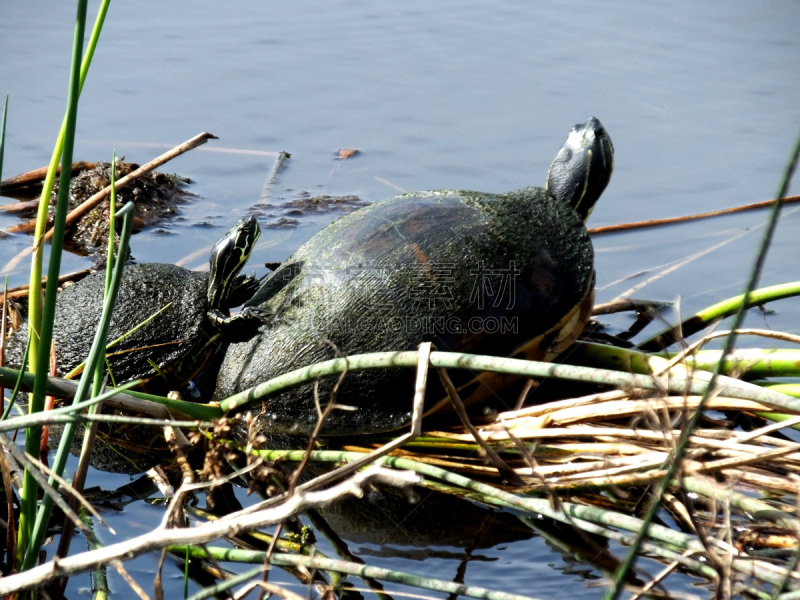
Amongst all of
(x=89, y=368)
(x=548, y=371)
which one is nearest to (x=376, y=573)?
(x=548, y=371)

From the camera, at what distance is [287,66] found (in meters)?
7.26

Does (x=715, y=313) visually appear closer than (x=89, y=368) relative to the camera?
No

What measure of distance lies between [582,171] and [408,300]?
1385 millimetres

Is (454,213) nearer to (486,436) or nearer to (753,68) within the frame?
(486,436)

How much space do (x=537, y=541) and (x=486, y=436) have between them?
0.47 meters

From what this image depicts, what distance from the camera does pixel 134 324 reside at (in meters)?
3.54

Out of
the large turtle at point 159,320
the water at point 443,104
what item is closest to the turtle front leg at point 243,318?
the large turtle at point 159,320

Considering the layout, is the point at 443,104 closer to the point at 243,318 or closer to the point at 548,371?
the point at 243,318

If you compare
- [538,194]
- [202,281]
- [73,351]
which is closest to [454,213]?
[538,194]

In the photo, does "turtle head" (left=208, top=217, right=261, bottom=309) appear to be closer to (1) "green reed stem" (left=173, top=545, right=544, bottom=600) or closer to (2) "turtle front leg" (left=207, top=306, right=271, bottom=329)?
(2) "turtle front leg" (left=207, top=306, right=271, bottom=329)

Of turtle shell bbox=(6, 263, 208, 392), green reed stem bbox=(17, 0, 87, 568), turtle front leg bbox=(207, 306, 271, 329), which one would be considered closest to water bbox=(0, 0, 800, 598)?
turtle shell bbox=(6, 263, 208, 392)

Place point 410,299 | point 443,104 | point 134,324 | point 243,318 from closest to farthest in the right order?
point 410,299, point 243,318, point 134,324, point 443,104

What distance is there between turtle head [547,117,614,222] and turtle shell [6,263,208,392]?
5.91 feet

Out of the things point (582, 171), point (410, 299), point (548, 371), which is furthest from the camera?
point (582, 171)
